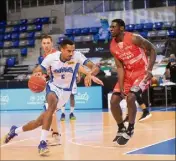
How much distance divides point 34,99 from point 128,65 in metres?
9.97

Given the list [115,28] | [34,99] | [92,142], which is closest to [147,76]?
[115,28]

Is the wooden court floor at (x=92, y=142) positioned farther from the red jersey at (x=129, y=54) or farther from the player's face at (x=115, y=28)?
the player's face at (x=115, y=28)

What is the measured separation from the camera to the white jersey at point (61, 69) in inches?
258

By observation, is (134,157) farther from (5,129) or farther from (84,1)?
(84,1)

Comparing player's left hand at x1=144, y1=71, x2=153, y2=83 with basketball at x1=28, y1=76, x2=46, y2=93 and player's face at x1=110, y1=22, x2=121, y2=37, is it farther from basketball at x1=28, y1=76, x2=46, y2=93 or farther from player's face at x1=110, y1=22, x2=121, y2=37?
basketball at x1=28, y1=76, x2=46, y2=93

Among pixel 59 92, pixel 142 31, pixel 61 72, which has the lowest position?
pixel 59 92

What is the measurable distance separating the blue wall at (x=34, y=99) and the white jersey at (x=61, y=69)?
9170mm

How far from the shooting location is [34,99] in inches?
650

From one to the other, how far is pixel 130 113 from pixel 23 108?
34.4ft


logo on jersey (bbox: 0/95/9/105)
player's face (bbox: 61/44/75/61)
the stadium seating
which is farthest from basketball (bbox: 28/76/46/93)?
the stadium seating

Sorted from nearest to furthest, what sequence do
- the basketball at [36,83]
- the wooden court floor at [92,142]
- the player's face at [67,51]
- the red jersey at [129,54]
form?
the wooden court floor at [92,142]
the player's face at [67,51]
the basketball at [36,83]
the red jersey at [129,54]

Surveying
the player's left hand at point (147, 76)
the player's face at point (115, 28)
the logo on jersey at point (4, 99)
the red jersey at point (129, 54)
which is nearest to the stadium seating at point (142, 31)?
the logo on jersey at point (4, 99)

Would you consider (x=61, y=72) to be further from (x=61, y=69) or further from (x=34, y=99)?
(x=34, y=99)

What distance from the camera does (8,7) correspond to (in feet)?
95.1
